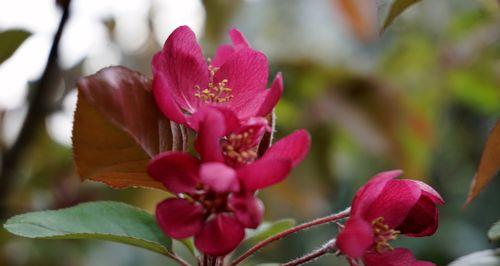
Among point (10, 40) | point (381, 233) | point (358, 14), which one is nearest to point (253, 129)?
point (381, 233)

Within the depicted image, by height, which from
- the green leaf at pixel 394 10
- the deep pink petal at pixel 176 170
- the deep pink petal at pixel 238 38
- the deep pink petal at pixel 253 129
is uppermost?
the green leaf at pixel 394 10

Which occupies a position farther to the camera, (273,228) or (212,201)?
(273,228)

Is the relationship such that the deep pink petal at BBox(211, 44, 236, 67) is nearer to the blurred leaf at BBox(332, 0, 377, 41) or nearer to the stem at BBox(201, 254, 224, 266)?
the stem at BBox(201, 254, 224, 266)

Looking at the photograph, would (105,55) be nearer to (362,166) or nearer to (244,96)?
(362,166)

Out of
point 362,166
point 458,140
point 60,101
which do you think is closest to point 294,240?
point 362,166

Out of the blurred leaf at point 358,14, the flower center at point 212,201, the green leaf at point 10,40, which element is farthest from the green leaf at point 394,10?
the blurred leaf at point 358,14

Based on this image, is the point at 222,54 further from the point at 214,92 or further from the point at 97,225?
the point at 97,225

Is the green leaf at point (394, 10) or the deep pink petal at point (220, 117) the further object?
the green leaf at point (394, 10)

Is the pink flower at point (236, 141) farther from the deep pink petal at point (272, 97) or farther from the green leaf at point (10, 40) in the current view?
the green leaf at point (10, 40)
